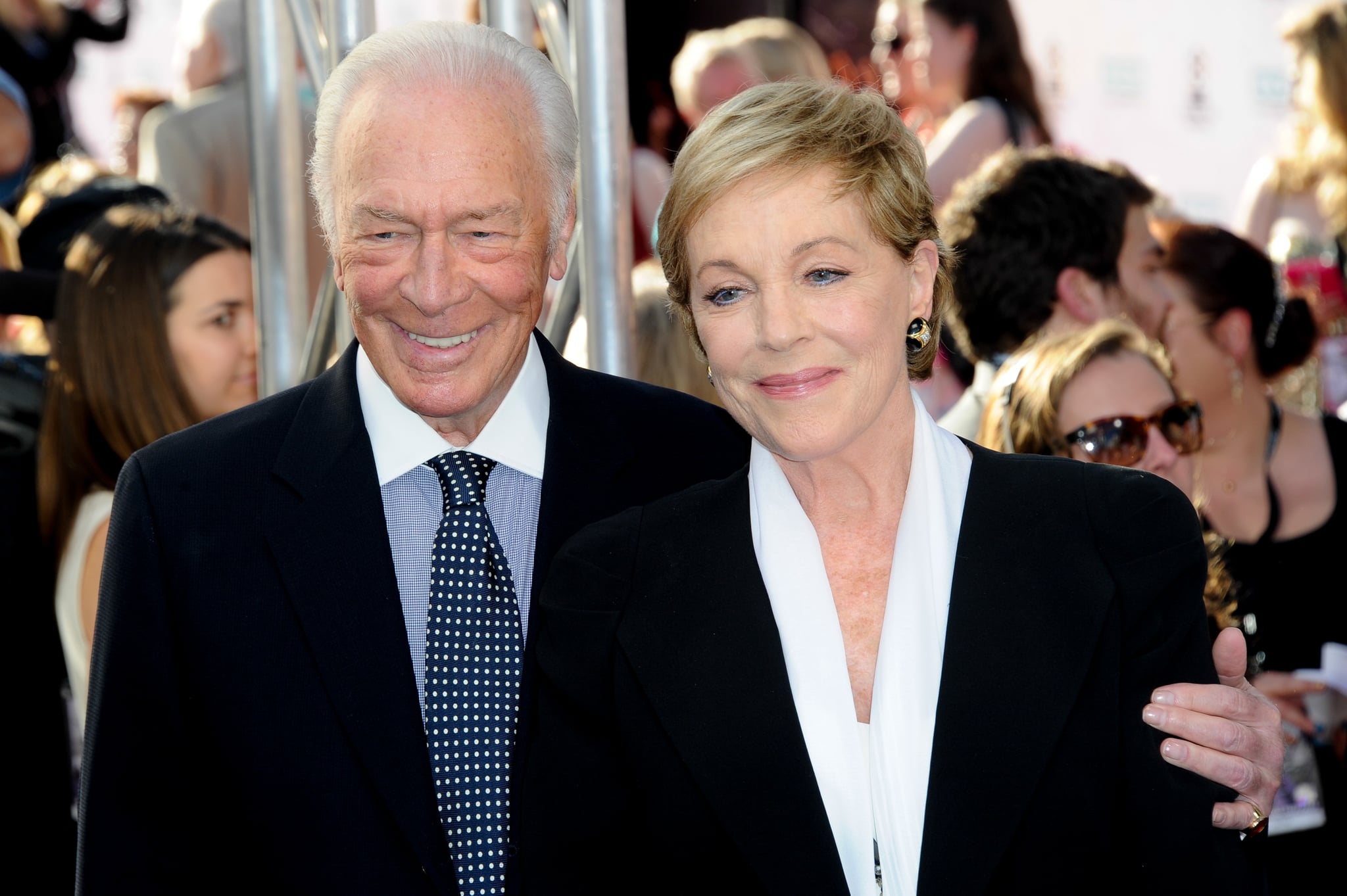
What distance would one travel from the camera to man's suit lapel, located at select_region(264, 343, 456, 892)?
6.13 ft

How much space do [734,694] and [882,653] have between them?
0.18 metres

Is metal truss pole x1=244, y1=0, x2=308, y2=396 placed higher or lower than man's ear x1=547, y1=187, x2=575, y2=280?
higher

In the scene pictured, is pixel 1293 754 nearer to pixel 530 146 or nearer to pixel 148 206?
pixel 530 146

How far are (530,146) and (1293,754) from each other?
79.7 inches

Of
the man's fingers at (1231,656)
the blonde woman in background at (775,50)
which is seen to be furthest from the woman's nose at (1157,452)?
the blonde woman in background at (775,50)

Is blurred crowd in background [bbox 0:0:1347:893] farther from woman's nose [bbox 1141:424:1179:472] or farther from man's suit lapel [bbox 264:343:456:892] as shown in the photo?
man's suit lapel [bbox 264:343:456:892]

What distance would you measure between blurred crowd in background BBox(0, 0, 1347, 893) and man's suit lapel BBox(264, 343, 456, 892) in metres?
0.46

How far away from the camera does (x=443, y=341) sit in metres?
2.02

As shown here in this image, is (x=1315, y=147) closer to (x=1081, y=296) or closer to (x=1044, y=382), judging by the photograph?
(x=1081, y=296)

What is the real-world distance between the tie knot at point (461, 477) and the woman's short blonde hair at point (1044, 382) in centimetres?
113

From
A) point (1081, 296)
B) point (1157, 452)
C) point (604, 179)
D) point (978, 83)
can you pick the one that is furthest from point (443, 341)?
point (978, 83)

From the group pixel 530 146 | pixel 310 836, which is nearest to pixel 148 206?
pixel 530 146

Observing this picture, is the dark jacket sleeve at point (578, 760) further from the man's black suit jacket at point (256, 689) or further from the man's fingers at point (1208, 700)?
the man's fingers at point (1208, 700)

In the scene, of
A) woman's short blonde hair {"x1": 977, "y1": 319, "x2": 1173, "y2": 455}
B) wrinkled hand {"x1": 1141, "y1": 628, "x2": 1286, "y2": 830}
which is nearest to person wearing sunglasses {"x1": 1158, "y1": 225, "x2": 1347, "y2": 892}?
woman's short blonde hair {"x1": 977, "y1": 319, "x2": 1173, "y2": 455}
